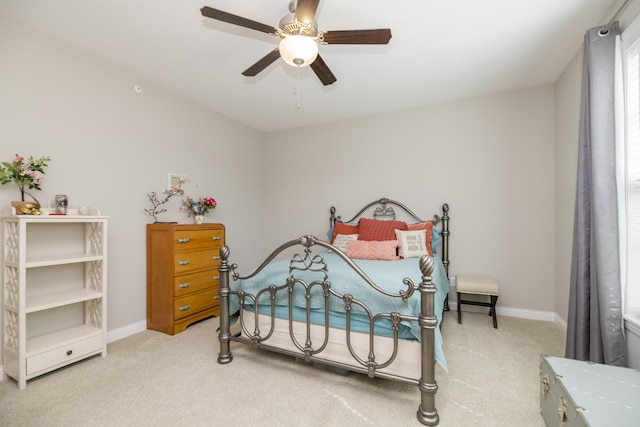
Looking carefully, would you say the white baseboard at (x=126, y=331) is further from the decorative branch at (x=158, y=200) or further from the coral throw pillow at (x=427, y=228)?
the coral throw pillow at (x=427, y=228)

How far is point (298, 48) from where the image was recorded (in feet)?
5.60

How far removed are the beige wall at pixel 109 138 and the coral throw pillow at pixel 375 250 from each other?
196 cm

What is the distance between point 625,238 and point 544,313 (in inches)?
65.8

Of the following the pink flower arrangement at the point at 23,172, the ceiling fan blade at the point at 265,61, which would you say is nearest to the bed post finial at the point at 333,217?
the ceiling fan blade at the point at 265,61

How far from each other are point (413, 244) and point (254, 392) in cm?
210

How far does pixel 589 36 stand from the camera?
187 cm

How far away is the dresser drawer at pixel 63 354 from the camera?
6.25 ft

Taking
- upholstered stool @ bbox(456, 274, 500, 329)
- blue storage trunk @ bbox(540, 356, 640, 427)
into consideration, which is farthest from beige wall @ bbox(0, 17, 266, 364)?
blue storage trunk @ bbox(540, 356, 640, 427)

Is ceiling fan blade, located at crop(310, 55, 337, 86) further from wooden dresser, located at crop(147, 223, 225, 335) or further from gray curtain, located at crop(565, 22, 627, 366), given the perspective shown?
wooden dresser, located at crop(147, 223, 225, 335)

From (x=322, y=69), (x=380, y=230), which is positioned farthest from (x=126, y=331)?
(x=322, y=69)

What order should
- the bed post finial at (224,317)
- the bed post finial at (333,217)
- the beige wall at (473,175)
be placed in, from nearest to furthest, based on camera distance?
the bed post finial at (224,317) < the beige wall at (473,175) < the bed post finial at (333,217)

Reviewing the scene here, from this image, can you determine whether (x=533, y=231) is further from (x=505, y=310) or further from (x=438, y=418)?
(x=438, y=418)

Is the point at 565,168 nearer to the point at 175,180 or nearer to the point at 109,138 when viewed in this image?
the point at 175,180

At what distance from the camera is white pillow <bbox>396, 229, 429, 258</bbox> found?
304 centimetres
